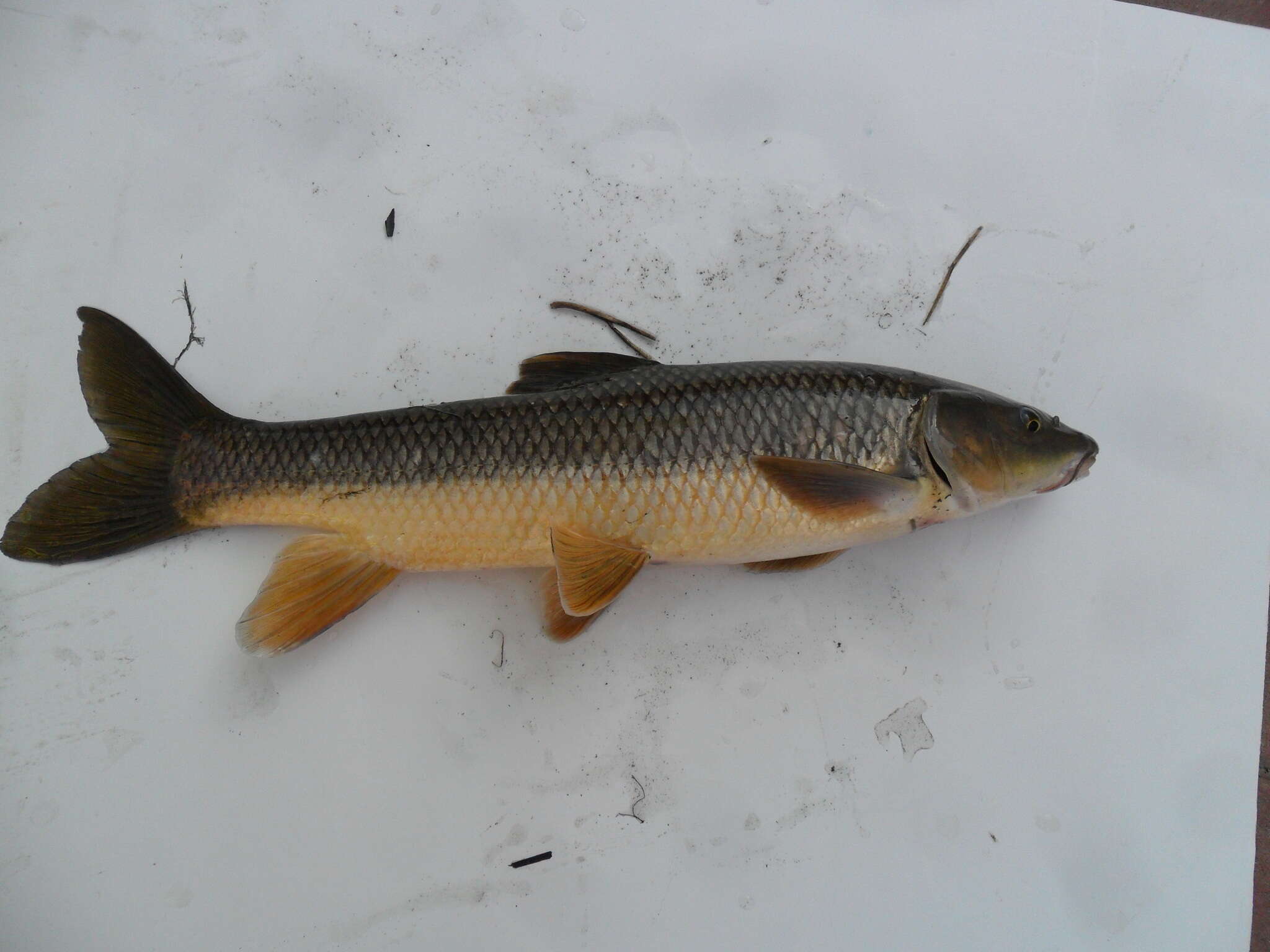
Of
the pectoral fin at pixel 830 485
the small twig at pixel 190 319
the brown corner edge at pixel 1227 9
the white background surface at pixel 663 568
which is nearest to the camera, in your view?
the pectoral fin at pixel 830 485

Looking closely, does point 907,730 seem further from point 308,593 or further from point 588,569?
point 308,593

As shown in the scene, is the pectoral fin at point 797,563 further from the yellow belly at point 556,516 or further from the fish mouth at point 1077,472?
the fish mouth at point 1077,472

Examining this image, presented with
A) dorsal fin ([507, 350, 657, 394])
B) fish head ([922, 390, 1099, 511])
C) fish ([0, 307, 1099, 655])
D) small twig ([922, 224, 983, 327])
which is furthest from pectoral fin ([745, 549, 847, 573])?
small twig ([922, 224, 983, 327])

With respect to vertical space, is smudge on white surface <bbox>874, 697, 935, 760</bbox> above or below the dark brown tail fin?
below

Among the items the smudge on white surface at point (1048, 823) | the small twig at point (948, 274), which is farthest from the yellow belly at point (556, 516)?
the smudge on white surface at point (1048, 823)

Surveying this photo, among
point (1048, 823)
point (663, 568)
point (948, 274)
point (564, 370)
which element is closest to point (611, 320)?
point (564, 370)

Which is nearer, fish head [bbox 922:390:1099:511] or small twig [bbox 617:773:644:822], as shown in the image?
fish head [bbox 922:390:1099:511]

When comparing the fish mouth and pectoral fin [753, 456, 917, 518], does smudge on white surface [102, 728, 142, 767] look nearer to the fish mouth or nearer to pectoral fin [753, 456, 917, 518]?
pectoral fin [753, 456, 917, 518]

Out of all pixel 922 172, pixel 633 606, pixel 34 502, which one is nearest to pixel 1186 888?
pixel 633 606
